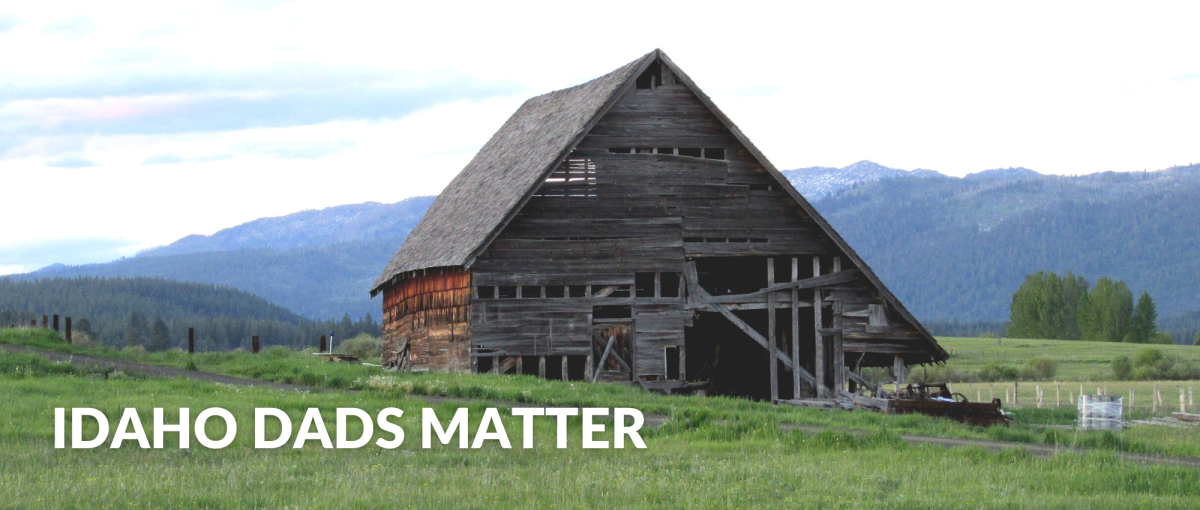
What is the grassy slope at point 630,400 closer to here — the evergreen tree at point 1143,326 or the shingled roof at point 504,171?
the shingled roof at point 504,171

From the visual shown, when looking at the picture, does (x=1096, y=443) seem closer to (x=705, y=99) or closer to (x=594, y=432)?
(x=594, y=432)

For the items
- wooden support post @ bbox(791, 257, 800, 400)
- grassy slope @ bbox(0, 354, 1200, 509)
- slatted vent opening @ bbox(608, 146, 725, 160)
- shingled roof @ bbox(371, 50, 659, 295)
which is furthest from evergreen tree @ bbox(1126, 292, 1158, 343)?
grassy slope @ bbox(0, 354, 1200, 509)

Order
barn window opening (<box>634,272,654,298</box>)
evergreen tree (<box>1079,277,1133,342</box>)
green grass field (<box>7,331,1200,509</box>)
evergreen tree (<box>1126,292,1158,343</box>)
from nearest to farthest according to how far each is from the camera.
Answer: green grass field (<box>7,331,1200,509</box>) → barn window opening (<box>634,272,654,298</box>) → evergreen tree (<box>1126,292,1158,343</box>) → evergreen tree (<box>1079,277,1133,342</box>)

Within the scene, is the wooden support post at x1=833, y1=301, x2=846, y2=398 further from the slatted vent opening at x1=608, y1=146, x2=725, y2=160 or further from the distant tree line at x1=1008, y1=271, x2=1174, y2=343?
the distant tree line at x1=1008, y1=271, x2=1174, y2=343

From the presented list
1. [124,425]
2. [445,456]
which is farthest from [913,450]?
[124,425]

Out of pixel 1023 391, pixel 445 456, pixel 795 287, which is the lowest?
pixel 1023 391

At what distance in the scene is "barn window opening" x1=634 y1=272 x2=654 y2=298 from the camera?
3919 cm

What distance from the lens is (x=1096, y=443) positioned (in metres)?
23.9

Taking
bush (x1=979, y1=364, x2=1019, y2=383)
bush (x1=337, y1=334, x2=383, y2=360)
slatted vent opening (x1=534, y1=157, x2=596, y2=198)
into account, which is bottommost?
bush (x1=979, y1=364, x2=1019, y2=383)

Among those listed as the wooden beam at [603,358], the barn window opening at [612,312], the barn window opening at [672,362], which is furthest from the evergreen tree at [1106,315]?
the wooden beam at [603,358]

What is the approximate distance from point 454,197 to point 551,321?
11.8m

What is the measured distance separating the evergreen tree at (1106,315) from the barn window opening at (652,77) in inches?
5314

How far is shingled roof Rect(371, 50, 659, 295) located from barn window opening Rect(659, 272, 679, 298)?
16.4 feet

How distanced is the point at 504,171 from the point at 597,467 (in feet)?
76.6
